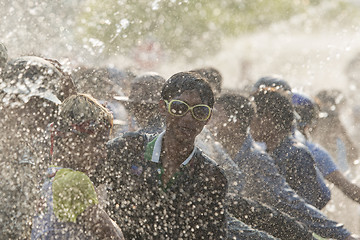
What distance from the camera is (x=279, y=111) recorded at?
4.08 meters

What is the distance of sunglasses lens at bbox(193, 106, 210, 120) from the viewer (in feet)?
9.18

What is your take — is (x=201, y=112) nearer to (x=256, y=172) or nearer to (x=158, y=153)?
(x=158, y=153)

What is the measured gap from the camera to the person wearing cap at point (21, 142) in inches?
113

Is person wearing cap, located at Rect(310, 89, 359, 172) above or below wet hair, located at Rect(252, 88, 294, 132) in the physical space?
below

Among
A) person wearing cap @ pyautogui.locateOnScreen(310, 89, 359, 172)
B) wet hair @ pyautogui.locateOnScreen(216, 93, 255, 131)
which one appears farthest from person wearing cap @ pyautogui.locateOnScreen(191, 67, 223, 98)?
person wearing cap @ pyautogui.locateOnScreen(310, 89, 359, 172)

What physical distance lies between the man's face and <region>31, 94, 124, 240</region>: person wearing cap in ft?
1.22

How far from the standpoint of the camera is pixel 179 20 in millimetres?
19500

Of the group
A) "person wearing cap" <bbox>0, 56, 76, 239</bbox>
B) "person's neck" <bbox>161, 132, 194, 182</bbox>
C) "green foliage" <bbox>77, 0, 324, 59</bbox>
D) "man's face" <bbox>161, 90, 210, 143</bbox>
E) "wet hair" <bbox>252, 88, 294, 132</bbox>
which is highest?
"man's face" <bbox>161, 90, 210, 143</bbox>

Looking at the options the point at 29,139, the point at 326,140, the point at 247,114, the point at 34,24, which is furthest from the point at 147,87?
the point at 34,24

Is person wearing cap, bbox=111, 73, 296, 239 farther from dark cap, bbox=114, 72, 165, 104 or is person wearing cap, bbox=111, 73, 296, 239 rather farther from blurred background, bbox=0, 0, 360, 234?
blurred background, bbox=0, 0, 360, 234

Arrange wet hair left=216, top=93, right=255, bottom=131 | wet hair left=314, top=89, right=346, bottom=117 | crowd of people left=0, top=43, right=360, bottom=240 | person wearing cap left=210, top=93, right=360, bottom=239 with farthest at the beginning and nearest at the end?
wet hair left=314, top=89, right=346, bottom=117 → wet hair left=216, top=93, right=255, bottom=131 → person wearing cap left=210, top=93, right=360, bottom=239 → crowd of people left=0, top=43, right=360, bottom=240

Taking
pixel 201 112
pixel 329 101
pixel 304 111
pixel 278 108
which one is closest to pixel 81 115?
pixel 201 112

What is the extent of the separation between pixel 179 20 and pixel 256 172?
16.3 metres

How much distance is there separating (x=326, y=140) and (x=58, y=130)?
4.36 m
